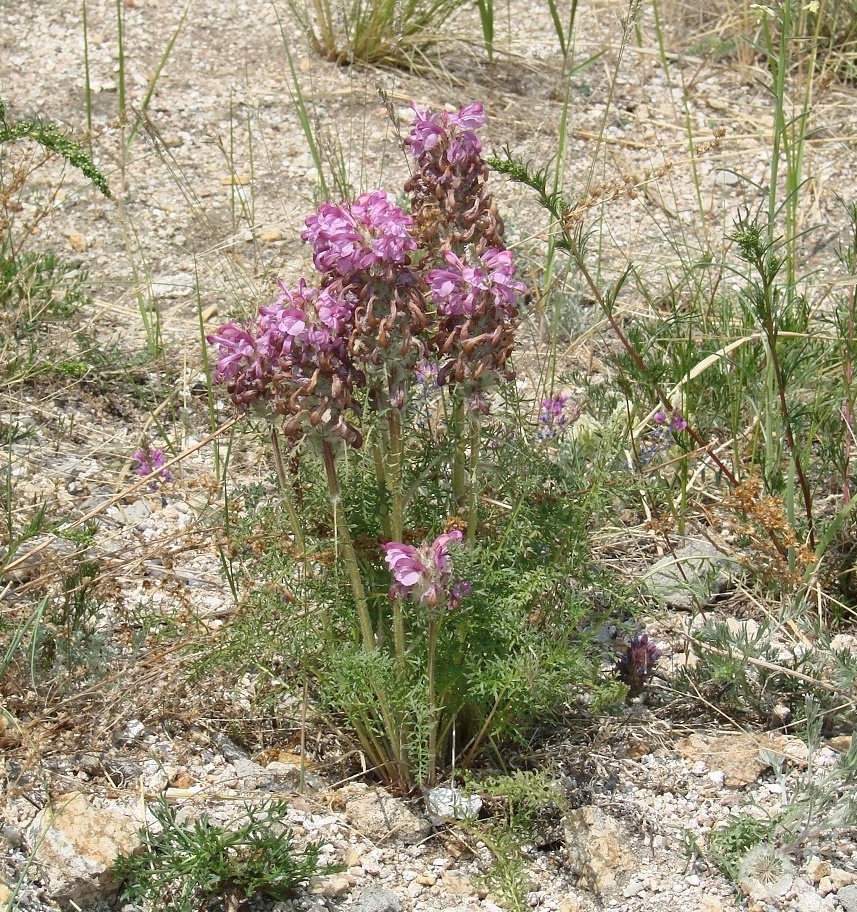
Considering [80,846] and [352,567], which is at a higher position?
[352,567]

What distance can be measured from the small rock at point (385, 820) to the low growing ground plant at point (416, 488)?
0.08 m

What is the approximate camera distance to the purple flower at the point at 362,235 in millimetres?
2062

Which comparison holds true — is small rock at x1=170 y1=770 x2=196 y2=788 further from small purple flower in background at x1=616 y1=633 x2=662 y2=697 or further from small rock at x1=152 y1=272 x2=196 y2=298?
small rock at x1=152 y1=272 x2=196 y2=298

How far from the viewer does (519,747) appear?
2818mm

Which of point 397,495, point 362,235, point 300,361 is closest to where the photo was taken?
point 362,235

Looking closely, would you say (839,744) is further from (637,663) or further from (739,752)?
(637,663)

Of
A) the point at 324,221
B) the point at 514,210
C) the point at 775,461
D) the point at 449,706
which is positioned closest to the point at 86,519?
the point at 449,706

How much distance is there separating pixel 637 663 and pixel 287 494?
3.31 feet

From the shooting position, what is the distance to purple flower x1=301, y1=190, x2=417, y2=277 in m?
2.06

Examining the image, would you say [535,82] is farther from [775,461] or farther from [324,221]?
→ [324,221]

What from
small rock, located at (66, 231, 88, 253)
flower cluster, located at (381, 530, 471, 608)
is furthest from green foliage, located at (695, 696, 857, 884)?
small rock, located at (66, 231, 88, 253)

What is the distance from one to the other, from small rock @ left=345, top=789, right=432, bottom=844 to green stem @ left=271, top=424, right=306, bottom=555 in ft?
→ 1.96

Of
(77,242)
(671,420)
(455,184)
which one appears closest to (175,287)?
(77,242)

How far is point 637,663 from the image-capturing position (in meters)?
2.90
